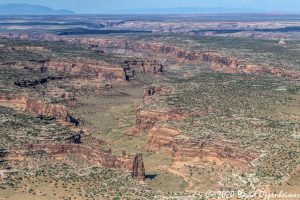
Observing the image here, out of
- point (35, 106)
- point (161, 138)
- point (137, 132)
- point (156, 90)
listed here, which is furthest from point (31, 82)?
point (161, 138)

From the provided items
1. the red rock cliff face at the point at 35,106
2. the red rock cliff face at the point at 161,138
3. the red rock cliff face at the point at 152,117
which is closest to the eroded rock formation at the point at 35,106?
the red rock cliff face at the point at 35,106

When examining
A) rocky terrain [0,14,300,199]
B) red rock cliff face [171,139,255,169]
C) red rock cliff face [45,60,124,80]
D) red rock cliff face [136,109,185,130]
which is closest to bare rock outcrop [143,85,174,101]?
rocky terrain [0,14,300,199]

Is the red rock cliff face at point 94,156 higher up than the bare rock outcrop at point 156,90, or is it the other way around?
the red rock cliff face at point 94,156

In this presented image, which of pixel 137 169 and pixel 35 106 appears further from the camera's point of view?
pixel 35 106

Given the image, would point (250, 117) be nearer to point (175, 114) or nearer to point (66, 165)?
point (175, 114)

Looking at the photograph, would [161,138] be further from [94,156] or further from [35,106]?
[35,106]

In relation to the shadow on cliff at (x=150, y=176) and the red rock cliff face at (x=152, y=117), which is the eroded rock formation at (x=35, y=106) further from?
the shadow on cliff at (x=150, y=176)
